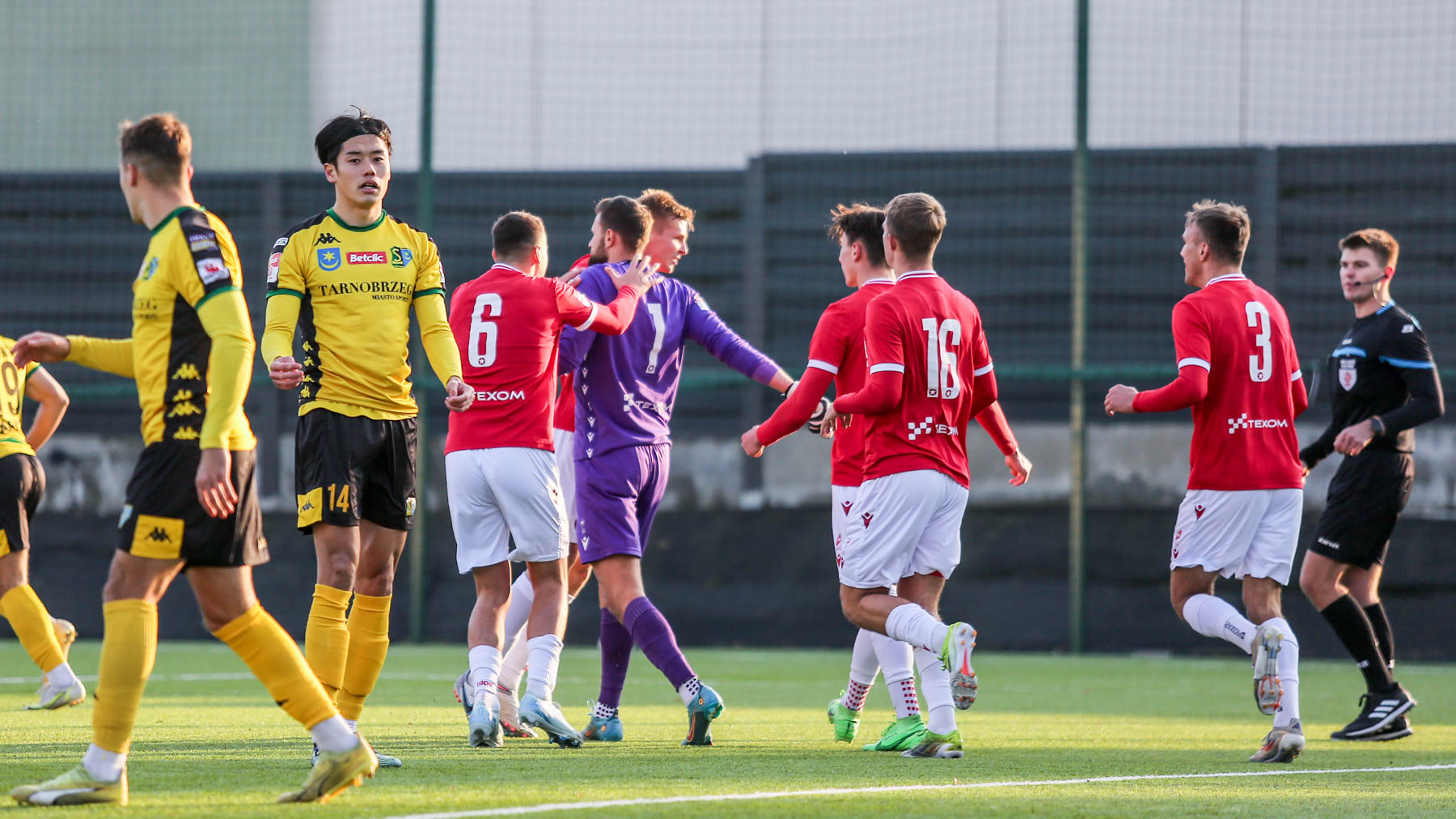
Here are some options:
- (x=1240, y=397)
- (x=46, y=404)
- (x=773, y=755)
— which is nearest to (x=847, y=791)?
(x=773, y=755)

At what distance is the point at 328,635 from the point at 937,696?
79.0 inches

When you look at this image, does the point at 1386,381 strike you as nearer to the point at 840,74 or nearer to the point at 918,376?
the point at 918,376

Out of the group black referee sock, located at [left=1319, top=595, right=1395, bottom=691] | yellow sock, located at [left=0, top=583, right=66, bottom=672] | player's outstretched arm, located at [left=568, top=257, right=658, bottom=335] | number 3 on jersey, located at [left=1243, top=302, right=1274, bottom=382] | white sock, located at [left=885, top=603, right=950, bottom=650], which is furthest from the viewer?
black referee sock, located at [left=1319, top=595, right=1395, bottom=691]

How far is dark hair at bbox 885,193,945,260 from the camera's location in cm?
545

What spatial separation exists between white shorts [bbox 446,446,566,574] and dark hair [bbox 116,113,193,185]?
186cm

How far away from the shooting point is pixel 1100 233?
11797 millimetres

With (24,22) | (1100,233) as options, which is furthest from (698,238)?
(24,22)

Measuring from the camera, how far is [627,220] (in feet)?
20.1

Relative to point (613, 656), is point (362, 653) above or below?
above

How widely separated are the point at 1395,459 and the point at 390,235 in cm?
455

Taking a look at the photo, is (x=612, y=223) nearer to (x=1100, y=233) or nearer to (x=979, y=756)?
(x=979, y=756)

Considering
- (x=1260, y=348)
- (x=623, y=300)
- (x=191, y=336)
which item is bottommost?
(x=191, y=336)

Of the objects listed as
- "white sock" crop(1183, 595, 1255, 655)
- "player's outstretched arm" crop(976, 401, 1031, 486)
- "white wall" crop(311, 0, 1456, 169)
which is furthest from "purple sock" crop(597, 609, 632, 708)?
"white wall" crop(311, 0, 1456, 169)

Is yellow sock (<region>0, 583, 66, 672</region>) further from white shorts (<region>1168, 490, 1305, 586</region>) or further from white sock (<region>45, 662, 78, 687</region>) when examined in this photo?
white shorts (<region>1168, 490, 1305, 586</region>)
